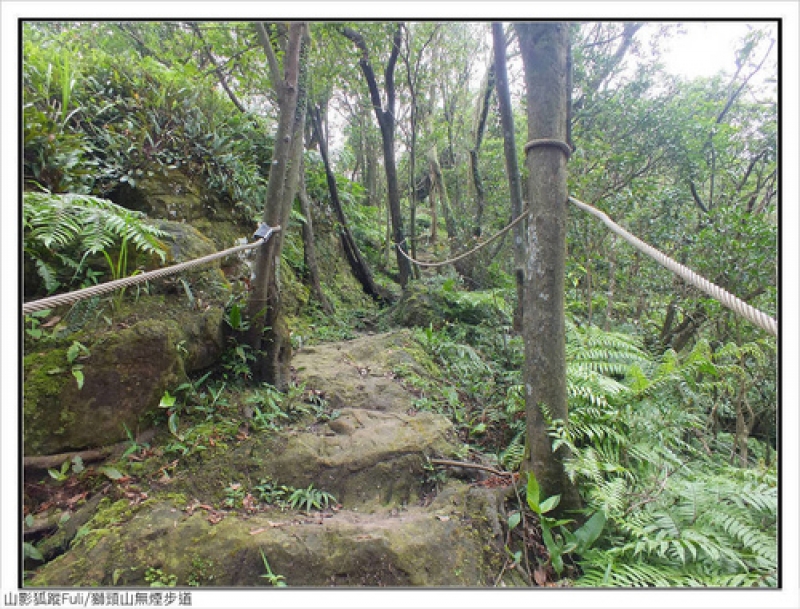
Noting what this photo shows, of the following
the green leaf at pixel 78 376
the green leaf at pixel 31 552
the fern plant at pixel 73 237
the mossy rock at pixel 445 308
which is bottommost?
the green leaf at pixel 31 552

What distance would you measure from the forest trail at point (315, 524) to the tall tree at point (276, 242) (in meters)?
0.64

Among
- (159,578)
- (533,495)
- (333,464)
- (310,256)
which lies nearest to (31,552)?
(159,578)

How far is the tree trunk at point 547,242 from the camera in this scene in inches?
80.9

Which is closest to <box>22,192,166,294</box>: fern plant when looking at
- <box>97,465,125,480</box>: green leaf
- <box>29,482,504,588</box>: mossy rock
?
<box>97,465,125,480</box>: green leaf

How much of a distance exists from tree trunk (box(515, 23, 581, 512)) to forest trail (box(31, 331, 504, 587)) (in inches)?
17.6

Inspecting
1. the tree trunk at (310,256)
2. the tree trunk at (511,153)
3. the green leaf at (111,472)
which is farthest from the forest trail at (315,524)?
the tree trunk at (310,256)

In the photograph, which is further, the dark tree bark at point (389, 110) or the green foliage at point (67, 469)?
the dark tree bark at point (389, 110)

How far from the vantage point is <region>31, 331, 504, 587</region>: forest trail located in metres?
1.66

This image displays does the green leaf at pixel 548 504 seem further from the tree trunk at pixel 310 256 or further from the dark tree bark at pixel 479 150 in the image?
the dark tree bark at pixel 479 150

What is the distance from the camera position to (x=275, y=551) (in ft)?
5.72

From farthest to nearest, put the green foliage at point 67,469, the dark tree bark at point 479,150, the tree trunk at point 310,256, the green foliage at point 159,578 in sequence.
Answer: the dark tree bark at point 479,150 < the tree trunk at point 310,256 < the green foliage at point 67,469 < the green foliage at point 159,578

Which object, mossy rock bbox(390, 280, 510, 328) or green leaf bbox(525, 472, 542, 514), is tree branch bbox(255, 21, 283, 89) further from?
mossy rock bbox(390, 280, 510, 328)

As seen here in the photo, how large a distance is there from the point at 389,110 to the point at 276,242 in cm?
575

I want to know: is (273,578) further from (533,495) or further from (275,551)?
(533,495)
